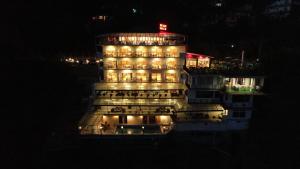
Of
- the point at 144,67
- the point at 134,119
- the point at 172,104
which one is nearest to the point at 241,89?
the point at 172,104

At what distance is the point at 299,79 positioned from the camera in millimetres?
43500

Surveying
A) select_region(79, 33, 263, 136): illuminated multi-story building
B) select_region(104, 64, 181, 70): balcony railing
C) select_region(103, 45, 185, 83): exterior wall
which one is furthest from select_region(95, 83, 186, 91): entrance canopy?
select_region(104, 64, 181, 70): balcony railing

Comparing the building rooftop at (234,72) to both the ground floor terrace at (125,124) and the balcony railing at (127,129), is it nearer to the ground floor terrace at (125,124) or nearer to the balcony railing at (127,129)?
the ground floor terrace at (125,124)

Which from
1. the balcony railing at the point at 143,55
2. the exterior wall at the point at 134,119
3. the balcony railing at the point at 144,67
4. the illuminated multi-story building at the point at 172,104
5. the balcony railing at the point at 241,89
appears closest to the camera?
the illuminated multi-story building at the point at 172,104

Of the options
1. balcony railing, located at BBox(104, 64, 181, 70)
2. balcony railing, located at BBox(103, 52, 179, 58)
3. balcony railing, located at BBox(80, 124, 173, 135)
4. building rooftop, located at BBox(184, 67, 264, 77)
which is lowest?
balcony railing, located at BBox(80, 124, 173, 135)

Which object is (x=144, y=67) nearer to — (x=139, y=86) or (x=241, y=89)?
(x=139, y=86)

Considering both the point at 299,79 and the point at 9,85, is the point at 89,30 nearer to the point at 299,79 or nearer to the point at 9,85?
the point at 9,85

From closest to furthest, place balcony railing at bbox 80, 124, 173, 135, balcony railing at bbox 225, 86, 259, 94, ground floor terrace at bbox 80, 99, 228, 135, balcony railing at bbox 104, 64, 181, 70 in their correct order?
1. balcony railing at bbox 80, 124, 173, 135
2. ground floor terrace at bbox 80, 99, 228, 135
3. balcony railing at bbox 225, 86, 259, 94
4. balcony railing at bbox 104, 64, 181, 70

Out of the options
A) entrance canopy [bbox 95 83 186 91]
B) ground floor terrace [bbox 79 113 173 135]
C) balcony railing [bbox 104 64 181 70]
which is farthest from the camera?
balcony railing [bbox 104 64 181 70]

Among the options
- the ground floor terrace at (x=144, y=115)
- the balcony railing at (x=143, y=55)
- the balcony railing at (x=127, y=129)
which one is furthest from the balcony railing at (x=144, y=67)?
the balcony railing at (x=127, y=129)

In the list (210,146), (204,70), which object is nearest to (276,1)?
(204,70)

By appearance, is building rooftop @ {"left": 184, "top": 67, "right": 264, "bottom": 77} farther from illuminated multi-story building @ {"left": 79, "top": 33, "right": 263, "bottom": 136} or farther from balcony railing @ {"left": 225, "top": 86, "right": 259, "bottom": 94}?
balcony railing @ {"left": 225, "top": 86, "right": 259, "bottom": 94}

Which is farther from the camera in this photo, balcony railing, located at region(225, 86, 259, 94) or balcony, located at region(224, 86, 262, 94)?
balcony railing, located at region(225, 86, 259, 94)

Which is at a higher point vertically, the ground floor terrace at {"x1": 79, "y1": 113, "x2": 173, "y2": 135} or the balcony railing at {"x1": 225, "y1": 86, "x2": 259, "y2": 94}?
the balcony railing at {"x1": 225, "y1": 86, "x2": 259, "y2": 94}
